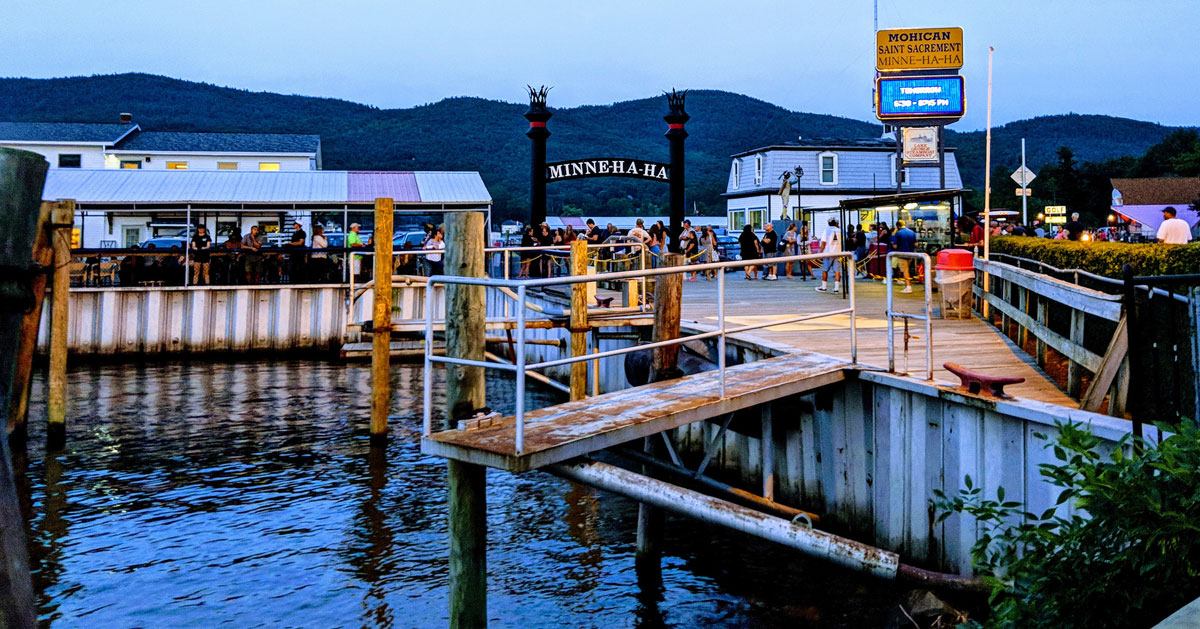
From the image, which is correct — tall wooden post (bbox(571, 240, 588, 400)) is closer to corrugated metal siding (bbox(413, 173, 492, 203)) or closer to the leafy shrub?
the leafy shrub

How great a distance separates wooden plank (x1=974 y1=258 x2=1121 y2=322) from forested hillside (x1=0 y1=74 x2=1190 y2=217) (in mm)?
79739

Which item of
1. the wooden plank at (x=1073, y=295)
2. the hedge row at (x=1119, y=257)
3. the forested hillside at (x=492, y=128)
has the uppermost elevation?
the forested hillside at (x=492, y=128)

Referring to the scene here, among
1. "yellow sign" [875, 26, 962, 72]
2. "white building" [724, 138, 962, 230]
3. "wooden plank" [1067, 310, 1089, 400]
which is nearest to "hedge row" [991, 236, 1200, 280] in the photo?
"wooden plank" [1067, 310, 1089, 400]

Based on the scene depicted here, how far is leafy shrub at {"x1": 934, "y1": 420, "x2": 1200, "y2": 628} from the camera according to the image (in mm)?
3717

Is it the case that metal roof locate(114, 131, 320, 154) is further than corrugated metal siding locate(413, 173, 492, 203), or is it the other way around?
metal roof locate(114, 131, 320, 154)

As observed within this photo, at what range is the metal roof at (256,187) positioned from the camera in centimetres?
2900

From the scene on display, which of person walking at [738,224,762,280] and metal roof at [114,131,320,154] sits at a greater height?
metal roof at [114,131,320,154]

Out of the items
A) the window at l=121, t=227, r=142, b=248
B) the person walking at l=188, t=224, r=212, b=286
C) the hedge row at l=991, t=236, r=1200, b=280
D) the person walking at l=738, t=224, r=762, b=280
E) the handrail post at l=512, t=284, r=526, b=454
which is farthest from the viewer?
the window at l=121, t=227, r=142, b=248

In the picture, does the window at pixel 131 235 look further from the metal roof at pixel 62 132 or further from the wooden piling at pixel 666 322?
the wooden piling at pixel 666 322

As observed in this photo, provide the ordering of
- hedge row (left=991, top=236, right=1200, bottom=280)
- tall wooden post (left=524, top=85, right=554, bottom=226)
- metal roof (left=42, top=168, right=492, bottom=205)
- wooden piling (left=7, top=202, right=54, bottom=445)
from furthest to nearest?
metal roof (left=42, top=168, right=492, bottom=205) → tall wooden post (left=524, top=85, right=554, bottom=226) → wooden piling (left=7, top=202, right=54, bottom=445) → hedge row (left=991, top=236, right=1200, bottom=280)

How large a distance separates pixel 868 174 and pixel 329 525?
52.0 metres

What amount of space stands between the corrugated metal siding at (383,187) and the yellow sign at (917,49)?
70.5 ft

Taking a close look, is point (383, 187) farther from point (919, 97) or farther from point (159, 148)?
point (159, 148)

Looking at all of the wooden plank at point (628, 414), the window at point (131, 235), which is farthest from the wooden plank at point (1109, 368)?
the window at point (131, 235)
